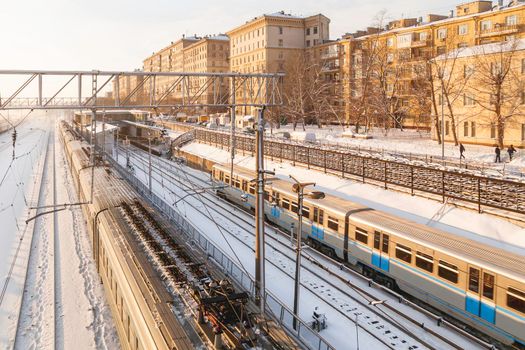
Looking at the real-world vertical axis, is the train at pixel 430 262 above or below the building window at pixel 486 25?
below

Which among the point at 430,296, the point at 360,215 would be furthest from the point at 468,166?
the point at 430,296

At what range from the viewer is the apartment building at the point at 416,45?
5438 centimetres

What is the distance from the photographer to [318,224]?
2053cm

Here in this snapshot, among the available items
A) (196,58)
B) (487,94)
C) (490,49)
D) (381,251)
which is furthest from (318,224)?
(196,58)

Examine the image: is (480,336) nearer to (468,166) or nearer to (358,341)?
(358,341)

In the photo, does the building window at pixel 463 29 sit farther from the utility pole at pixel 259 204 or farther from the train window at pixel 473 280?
the utility pole at pixel 259 204

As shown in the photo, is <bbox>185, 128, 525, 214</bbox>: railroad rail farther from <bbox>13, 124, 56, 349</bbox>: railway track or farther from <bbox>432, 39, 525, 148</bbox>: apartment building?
<bbox>13, 124, 56, 349</bbox>: railway track

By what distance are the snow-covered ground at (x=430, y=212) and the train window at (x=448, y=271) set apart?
6106 millimetres

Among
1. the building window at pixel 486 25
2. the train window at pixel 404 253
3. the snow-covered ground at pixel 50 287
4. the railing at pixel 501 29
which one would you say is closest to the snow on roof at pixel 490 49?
the railing at pixel 501 29

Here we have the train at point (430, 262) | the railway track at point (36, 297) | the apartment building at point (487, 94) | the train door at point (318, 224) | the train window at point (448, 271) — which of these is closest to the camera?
the train at point (430, 262)

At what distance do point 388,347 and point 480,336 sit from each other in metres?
2.98

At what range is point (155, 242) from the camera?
15.4 meters

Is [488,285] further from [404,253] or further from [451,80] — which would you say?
[451,80]

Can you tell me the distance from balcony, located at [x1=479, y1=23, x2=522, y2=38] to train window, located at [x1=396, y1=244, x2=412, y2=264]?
47095 millimetres
